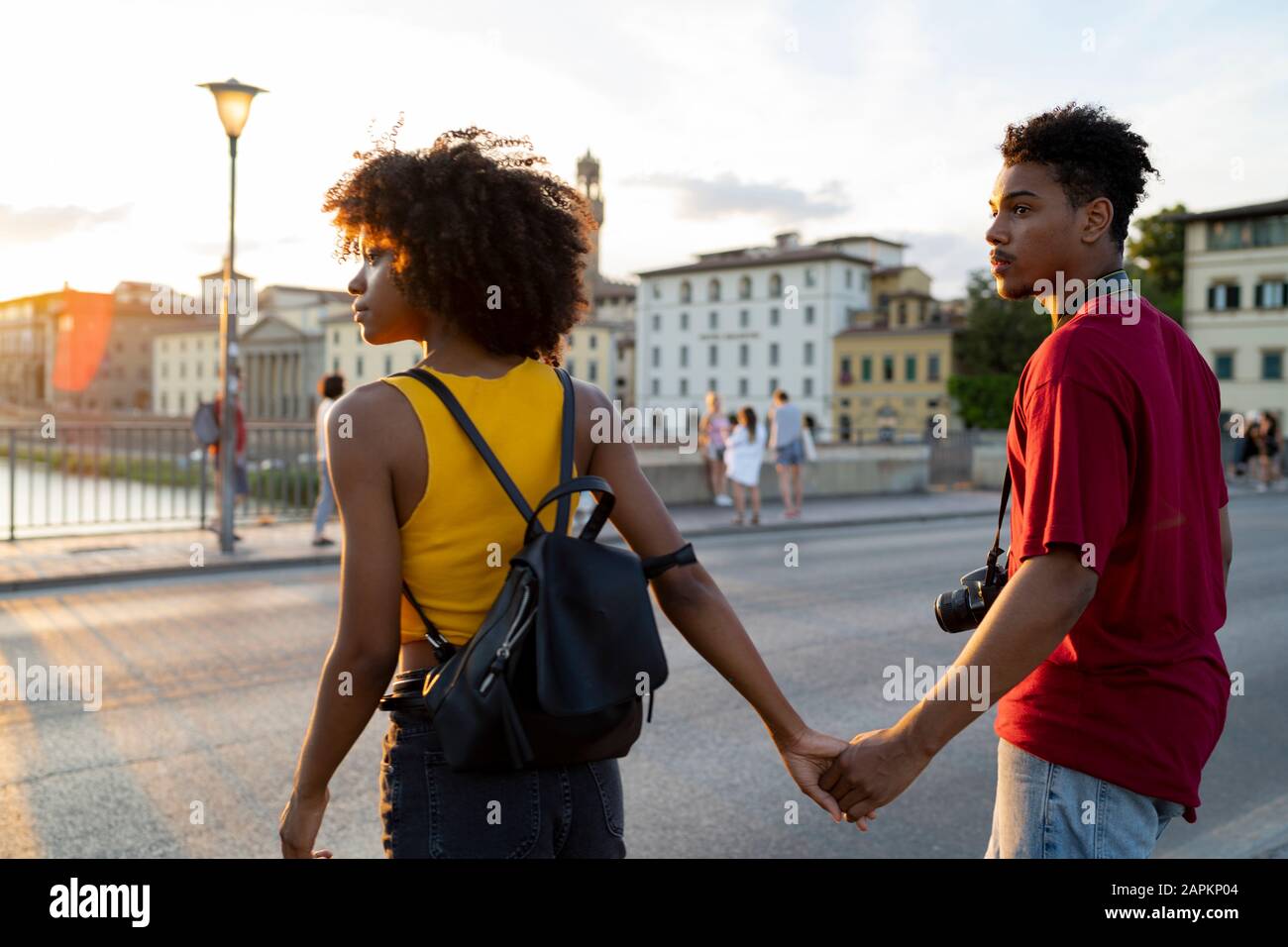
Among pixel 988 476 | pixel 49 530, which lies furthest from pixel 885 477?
pixel 49 530

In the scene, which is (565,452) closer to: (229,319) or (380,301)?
(380,301)

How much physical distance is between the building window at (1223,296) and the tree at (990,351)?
1262cm

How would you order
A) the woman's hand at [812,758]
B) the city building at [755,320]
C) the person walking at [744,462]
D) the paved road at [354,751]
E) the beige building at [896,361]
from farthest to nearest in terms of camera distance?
the city building at [755,320], the beige building at [896,361], the person walking at [744,462], the paved road at [354,751], the woman's hand at [812,758]

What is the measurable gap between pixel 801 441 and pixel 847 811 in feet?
58.4

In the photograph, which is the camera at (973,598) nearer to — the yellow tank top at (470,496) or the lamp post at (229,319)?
the yellow tank top at (470,496)

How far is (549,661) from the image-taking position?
5.46 ft

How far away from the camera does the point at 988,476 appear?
28859 mm

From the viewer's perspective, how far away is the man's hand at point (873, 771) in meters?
2.08

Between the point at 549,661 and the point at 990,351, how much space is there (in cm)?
7908

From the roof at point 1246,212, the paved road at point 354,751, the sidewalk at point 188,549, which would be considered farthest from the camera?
the roof at point 1246,212

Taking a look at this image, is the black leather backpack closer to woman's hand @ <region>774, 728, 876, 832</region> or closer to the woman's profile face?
the woman's profile face

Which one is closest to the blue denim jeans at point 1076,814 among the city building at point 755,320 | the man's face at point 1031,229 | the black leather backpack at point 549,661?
the black leather backpack at point 549,661

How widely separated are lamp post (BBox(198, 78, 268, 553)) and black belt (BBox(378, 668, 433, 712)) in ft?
36.2
